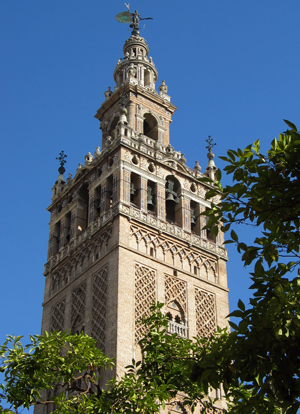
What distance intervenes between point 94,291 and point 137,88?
12946 millimetres

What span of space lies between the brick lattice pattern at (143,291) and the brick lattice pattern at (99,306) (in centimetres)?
132

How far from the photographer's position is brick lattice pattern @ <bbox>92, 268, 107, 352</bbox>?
29.5 m

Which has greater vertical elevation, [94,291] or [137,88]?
[137,88]

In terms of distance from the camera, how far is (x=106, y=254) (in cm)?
3169

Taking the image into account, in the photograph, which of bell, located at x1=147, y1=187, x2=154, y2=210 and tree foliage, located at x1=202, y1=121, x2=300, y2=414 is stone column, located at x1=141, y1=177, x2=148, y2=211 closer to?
bell, located at x1=147, y1=187, x2=154, y2=210

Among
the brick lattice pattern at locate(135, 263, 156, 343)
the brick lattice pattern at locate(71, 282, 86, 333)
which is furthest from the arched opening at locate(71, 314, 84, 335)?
the brick lattice pattern at locate(135, 263, 156, 343)

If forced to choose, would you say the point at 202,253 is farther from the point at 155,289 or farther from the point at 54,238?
the point at 54,238

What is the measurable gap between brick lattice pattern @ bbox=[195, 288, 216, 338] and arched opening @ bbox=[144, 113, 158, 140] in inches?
391

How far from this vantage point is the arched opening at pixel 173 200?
35231 millimetres

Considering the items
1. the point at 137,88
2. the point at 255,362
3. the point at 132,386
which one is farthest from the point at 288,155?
the point at 137,88

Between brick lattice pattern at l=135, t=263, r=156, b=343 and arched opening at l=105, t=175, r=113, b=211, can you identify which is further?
arched opening at l=105, t=175, r=113, b=211

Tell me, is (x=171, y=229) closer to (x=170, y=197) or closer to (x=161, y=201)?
(x=161, y=201)

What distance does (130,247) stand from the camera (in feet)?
103

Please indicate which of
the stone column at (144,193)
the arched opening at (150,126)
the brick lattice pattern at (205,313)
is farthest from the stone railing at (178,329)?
the arched opening at (150,126)
